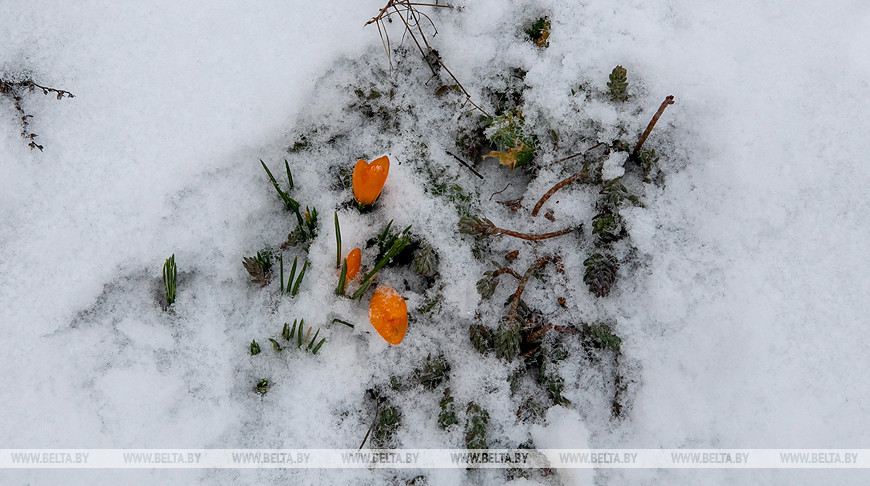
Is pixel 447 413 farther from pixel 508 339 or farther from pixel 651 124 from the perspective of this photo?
pixel 651 124

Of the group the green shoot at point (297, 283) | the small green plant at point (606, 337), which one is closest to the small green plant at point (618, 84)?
the small green plant at point (606, 337)

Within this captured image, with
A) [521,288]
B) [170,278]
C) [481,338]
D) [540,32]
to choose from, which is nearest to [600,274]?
[521,288]

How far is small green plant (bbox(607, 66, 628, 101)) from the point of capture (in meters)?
2.27

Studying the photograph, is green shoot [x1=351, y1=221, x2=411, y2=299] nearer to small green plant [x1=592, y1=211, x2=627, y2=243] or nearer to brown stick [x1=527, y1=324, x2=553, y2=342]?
brown stick [x1=527, y1=324, x2=553, y2=342]

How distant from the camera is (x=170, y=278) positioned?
7.11 feet

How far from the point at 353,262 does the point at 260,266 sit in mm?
394

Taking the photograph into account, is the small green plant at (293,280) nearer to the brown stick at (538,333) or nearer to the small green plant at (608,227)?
the brown stick at (538,333)

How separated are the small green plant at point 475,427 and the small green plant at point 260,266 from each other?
101 centimetres

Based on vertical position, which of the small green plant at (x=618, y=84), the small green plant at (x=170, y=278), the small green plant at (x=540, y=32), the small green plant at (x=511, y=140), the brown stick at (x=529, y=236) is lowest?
the brown stick at (x=529, y=236)

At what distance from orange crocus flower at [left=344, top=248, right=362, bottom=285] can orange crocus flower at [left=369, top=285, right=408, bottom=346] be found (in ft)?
0.52

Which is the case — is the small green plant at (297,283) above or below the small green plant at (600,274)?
above

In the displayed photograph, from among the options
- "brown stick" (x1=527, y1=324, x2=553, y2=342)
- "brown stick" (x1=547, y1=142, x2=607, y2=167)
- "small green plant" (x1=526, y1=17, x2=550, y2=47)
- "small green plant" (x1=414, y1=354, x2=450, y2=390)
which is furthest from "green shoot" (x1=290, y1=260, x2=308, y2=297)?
"small green plant" (x1=526, y1=17, x2=550, y2=47)

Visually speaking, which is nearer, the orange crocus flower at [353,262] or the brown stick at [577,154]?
the orange crocus flower at [353,262]

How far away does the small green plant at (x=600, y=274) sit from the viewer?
7.13ft
